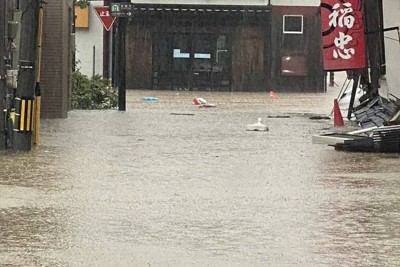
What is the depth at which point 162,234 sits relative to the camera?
31.1ft

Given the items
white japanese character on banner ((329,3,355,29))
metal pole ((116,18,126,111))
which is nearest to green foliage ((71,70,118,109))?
metal pole ((116,18,126,111))

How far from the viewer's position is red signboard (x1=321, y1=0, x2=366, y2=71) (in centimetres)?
2144

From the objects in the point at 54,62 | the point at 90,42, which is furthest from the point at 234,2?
the point at 54,62

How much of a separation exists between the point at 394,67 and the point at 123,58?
1281 cm

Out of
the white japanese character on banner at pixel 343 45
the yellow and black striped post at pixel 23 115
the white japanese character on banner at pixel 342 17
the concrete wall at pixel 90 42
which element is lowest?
the yellow and black striped post at pixel 23 115

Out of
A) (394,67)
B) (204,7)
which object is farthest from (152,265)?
(204,7)

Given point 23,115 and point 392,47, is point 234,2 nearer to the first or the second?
point 392,47

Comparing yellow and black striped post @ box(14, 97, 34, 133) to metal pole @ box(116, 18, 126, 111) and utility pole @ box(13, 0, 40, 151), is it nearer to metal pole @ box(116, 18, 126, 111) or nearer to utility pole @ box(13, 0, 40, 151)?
utility pole @ box(13, 0, 40, 151)

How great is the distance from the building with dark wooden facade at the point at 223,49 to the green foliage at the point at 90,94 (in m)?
18.5

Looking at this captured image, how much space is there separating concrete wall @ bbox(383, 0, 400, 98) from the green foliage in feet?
45.1

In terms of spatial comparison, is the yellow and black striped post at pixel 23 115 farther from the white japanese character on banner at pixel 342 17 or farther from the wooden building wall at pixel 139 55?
the wooden building wall at pixel 139 55

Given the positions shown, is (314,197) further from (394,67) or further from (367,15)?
(367,15)

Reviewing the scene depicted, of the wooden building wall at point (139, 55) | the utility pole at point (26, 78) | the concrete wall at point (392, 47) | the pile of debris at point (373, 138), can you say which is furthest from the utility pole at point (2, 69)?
the wooden building wall at point (139, 55)

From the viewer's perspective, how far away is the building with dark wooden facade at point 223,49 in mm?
51812
